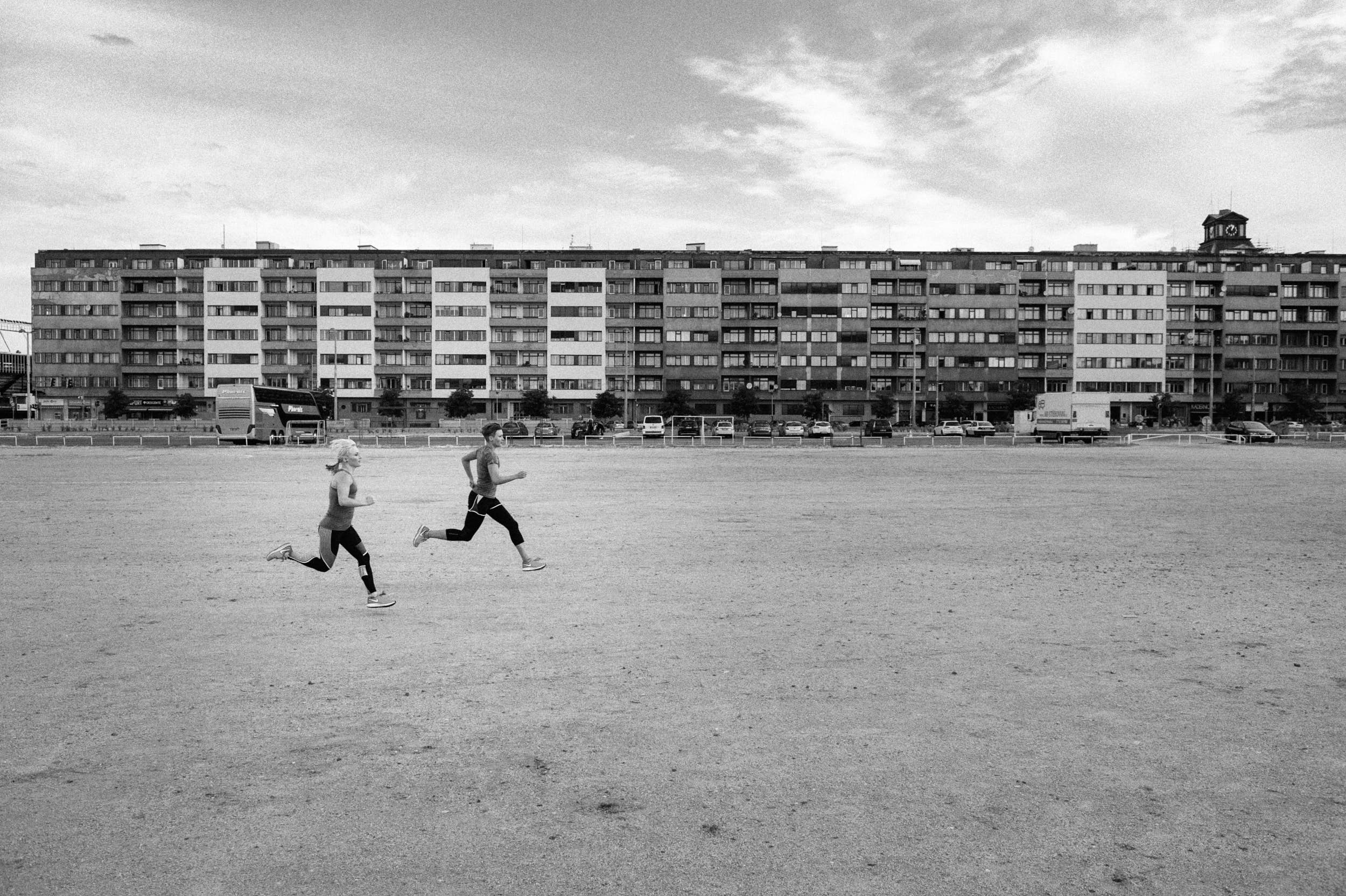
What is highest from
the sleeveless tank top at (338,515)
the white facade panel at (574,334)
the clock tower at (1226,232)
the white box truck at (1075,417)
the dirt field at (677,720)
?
the clock tower at (1226,232)

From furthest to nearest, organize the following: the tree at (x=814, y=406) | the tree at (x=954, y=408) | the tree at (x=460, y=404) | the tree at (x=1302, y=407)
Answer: the tree at (x=954, y=408) < the tree at (x=814, y=406) < the tree at (x=460, y=404) < the tree at (x=1302, y=407)

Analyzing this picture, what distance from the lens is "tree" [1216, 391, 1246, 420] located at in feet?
357

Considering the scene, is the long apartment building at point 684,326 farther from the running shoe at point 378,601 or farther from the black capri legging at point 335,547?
the running shoe at point 378,601

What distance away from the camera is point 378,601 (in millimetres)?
10070

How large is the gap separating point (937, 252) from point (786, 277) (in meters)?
18.7

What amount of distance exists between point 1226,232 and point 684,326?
84658 millimetres

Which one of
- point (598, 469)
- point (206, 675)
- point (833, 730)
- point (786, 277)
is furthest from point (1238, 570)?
point (786, 277)

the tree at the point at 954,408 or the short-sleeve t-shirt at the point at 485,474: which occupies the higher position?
the tree at the point at 954,408

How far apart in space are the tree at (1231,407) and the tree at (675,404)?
5205 cm

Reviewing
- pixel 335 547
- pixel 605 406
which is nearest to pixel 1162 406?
pixel 605 406

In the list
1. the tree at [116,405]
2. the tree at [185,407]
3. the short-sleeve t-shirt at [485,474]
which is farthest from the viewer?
the tree at [116,405]

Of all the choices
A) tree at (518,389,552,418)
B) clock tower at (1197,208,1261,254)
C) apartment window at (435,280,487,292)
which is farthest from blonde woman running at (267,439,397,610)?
clock tower at (1197,208,1261,254)

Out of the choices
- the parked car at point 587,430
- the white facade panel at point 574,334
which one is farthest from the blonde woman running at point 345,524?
the white facade panel at point 574,334

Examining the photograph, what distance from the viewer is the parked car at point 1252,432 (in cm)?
6606
